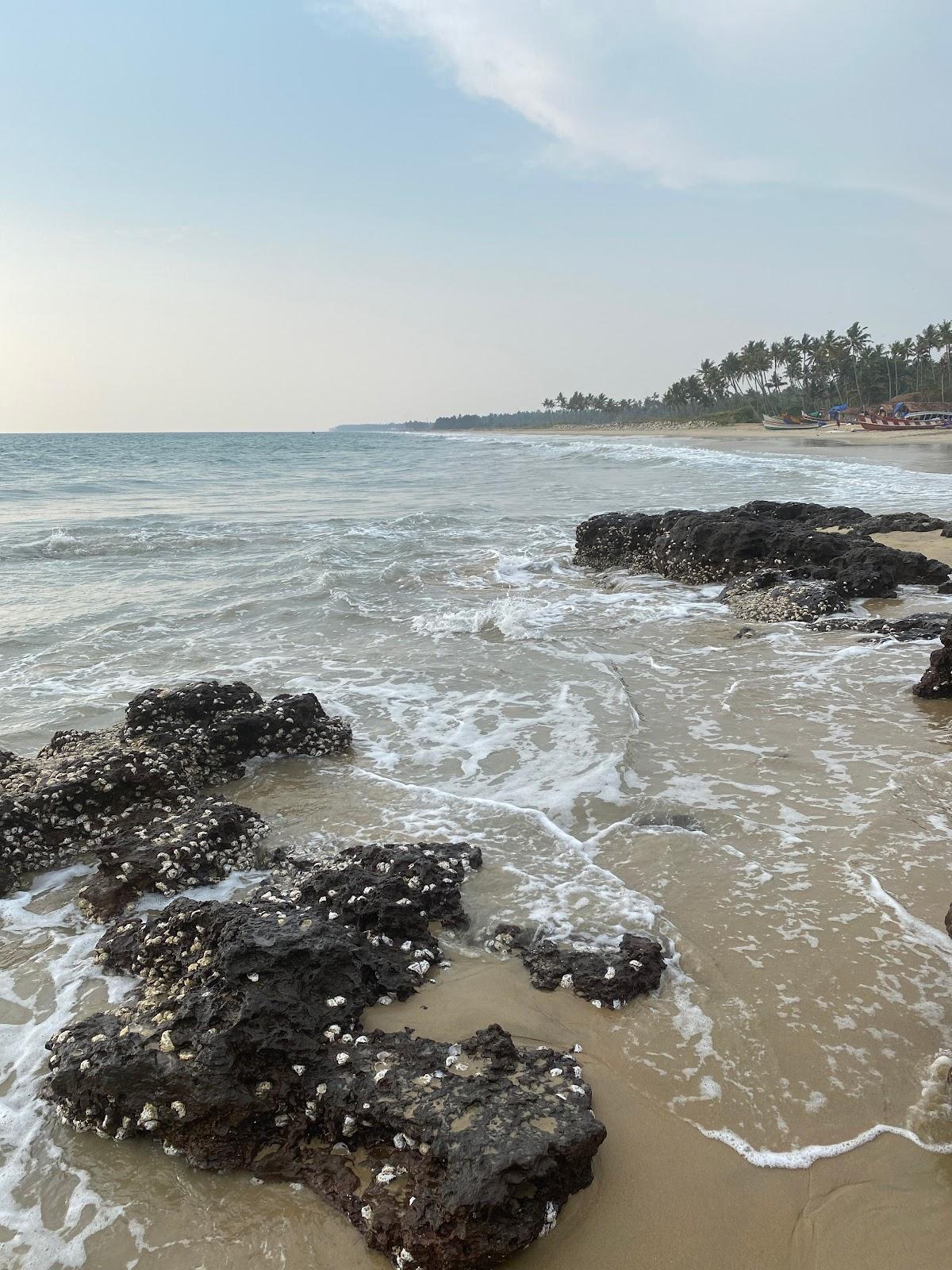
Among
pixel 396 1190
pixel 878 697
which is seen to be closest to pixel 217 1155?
pixel 396 1190

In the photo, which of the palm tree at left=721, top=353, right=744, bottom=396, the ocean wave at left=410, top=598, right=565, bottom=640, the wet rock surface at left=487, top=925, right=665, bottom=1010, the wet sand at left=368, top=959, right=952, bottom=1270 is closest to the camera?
the wet sand at left=368, top=959, right=952, bottom=1270

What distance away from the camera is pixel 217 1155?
3.00 m

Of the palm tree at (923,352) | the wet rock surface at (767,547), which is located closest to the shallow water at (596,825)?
the wet rock surface at (767,547)

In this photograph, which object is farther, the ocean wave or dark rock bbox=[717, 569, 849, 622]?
the ocean wave

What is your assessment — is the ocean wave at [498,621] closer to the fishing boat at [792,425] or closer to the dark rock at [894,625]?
the dark rock at [894,625]

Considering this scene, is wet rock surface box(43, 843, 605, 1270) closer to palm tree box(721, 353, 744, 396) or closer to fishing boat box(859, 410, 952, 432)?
fishing boat box(859, 410, 952, 432)

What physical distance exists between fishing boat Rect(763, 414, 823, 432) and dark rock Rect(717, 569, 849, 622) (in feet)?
212

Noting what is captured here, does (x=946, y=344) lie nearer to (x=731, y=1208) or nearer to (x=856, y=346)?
(x=856, y=346)

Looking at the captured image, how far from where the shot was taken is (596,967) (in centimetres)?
387

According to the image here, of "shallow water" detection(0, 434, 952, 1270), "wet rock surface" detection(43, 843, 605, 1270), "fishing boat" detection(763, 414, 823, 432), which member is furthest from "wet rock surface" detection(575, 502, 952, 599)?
"fishing boat" detection(763, 414, 823, 432)

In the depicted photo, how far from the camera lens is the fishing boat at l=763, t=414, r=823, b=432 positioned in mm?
70581

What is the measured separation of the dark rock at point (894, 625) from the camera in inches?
364

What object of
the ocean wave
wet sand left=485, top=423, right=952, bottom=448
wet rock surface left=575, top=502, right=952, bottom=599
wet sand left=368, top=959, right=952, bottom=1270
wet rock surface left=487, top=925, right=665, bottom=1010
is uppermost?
wet sand left=485, top=423, right=952, bottom=448

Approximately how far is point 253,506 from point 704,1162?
94.6ft
